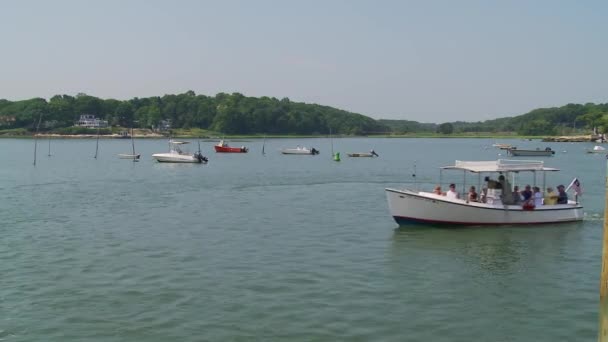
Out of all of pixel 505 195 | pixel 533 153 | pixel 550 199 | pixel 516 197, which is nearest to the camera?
pixel 505 195

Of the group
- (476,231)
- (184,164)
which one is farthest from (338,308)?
(184,164)

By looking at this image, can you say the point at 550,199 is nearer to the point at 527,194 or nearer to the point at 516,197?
the point at 527,194

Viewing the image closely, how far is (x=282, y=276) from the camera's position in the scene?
75.1ft

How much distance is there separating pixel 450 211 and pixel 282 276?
481 inches

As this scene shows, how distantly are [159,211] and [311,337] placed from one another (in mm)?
25962

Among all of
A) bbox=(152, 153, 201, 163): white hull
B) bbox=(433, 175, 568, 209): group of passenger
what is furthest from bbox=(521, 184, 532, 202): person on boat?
bbox=(152, 153, 201, 163): white hull

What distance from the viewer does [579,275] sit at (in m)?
24.0

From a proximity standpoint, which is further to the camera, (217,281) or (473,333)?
(217,281)

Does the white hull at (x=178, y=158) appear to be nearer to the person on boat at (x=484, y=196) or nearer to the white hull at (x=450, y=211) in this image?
the white hull at (x=450, y=211)

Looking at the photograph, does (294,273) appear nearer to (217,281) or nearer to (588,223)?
(217,281)

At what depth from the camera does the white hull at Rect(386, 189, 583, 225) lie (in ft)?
105

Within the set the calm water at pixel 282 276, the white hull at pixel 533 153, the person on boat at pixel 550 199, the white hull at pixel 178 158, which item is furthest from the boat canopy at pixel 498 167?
the white hull at pixel 533 153

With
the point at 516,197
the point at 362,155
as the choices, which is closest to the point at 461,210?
the point at 516,197

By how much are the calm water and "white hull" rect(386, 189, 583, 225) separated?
0.59m
